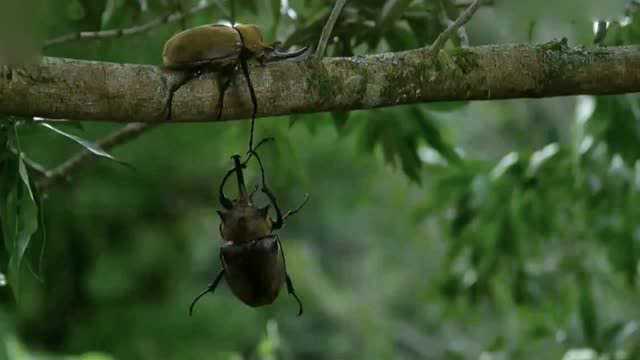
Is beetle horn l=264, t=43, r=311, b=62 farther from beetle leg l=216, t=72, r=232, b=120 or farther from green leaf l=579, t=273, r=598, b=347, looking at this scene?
green leaf l=579, t=273, r=598, b=347

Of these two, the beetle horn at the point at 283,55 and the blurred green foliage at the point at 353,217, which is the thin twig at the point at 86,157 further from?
the beetle horn at the point at 283,55

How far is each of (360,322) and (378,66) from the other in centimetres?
594

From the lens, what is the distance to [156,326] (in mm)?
5062

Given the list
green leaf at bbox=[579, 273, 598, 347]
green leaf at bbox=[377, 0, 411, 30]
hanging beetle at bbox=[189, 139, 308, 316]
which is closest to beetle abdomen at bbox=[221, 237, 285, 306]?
hanging beetle at bbox=[189, 139, 308, 316]

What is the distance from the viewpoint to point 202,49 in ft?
4.37

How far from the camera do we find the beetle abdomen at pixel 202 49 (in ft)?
4.32

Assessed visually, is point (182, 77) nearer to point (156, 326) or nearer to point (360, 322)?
point (156, 326)

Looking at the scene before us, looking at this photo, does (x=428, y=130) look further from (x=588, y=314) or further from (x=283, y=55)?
(x=283, y=55)

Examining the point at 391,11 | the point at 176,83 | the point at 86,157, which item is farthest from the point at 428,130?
the point at 176,83

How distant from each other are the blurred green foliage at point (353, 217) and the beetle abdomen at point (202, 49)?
0.31 metres

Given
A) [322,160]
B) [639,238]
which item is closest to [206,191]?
[322,160]

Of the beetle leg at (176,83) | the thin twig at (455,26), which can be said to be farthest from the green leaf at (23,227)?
the thin twig at (455,26)

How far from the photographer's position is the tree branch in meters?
1.23

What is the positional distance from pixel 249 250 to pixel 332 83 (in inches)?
11.0
